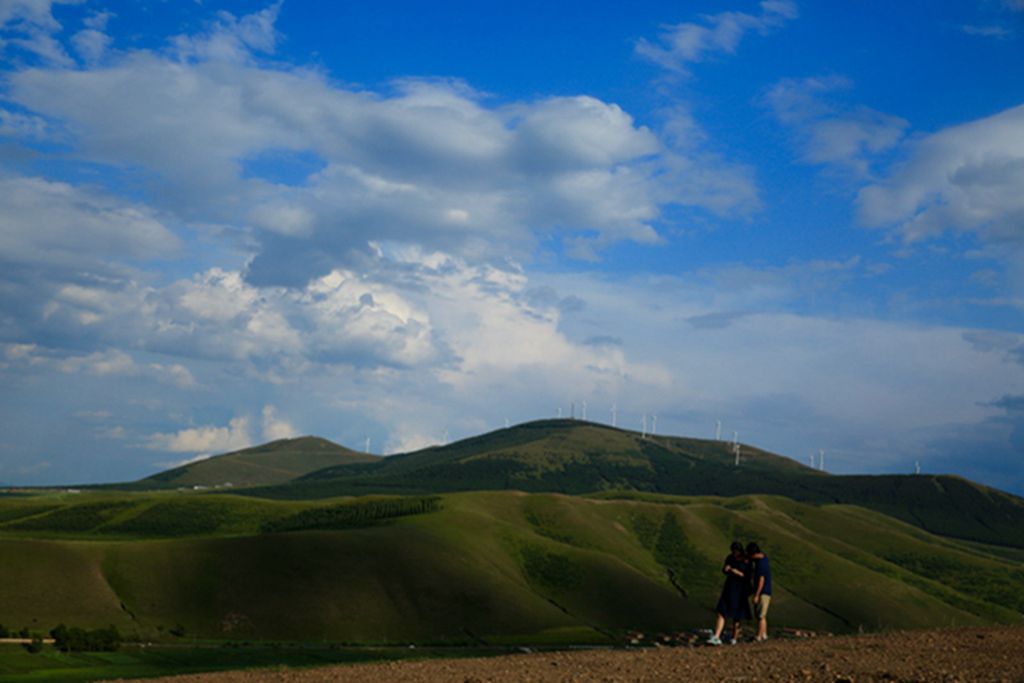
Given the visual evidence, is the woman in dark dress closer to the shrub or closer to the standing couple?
the standing couple

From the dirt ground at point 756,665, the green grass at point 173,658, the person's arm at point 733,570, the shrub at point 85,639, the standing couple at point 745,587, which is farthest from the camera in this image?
the shrub at point 85,639

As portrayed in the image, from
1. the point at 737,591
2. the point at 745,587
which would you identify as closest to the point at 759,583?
the point at 745,587

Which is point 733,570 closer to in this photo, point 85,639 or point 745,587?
point 745,587

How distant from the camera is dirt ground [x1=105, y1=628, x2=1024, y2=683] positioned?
21484 mm

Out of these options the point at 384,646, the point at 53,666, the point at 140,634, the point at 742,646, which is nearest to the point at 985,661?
the point at 742,646

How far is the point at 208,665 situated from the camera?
338ft

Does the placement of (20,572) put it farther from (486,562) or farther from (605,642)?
(605,642)

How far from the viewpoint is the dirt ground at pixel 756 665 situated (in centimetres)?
2148

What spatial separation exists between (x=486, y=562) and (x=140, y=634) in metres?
73.0

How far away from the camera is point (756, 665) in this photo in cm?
2362

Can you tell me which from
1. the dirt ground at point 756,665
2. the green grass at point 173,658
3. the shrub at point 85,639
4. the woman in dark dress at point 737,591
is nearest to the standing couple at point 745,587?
the woman in dark dress at point 737,591

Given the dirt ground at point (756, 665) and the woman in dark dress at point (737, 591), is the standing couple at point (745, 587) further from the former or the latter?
the dirt ground at point (756, 665)

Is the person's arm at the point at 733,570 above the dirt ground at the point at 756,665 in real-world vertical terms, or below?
above

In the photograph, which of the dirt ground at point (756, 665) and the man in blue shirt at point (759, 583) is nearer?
the dirt ground at point (756, 665)
